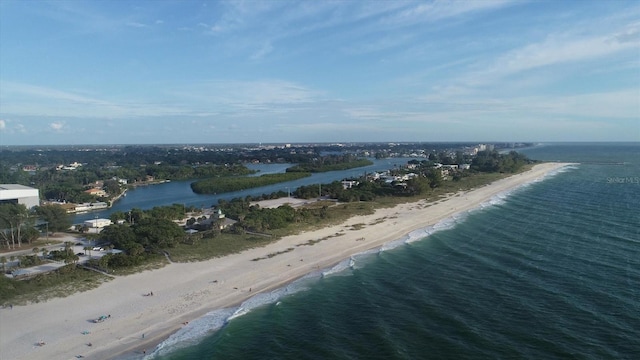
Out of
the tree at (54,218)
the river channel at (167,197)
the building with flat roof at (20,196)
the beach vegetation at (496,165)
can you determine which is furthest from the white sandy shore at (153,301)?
the beach vegetation at (496,165)

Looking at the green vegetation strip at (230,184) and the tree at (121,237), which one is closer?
the tree at (121,237)

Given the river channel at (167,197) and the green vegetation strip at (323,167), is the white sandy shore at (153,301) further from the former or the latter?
the green vegetation strip at (323,167)

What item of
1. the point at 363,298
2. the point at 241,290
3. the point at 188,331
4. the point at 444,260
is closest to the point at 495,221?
the point at 444,260

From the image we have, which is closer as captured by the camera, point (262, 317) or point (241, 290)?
point (262, 317)

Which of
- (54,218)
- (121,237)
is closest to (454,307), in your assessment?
(121,237)

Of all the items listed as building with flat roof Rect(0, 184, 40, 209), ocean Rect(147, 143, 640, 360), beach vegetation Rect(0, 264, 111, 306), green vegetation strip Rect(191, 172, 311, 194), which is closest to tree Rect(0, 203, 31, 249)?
beach vegetation Rect(0, 264, 111, 306)

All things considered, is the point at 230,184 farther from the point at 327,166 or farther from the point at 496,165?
the point at 496,165

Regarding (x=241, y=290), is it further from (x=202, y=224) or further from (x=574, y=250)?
(x=574, y=250)
